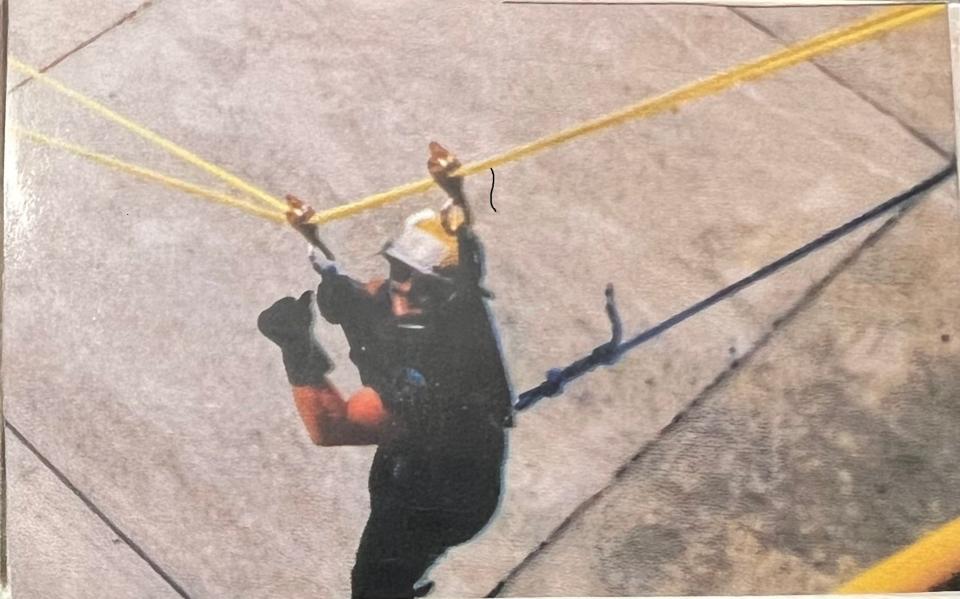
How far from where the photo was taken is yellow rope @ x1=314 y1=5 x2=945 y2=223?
1.04 m

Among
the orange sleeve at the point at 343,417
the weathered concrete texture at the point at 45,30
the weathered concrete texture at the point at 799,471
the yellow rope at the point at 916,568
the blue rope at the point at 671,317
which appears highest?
the weathered concrete texture at the point at 45,30

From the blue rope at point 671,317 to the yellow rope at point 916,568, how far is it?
1.32ft

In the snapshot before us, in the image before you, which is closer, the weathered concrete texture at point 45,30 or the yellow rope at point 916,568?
the yellow rope at point 916,568

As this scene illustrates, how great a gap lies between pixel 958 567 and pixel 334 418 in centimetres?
84

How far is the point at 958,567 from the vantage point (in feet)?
3.19

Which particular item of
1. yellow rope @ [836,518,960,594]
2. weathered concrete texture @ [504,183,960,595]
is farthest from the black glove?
yellow rope @ [836,518,960,594]

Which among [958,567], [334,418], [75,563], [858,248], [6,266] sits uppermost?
[6,266]

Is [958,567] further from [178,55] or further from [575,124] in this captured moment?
[178,55]

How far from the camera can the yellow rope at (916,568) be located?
97cm

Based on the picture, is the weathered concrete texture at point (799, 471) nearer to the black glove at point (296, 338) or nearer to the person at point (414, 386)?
the person at point (414, 386)

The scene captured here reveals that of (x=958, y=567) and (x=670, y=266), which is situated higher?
(x=670, y=266)

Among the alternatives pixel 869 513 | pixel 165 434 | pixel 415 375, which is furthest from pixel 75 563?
pixel 869 513

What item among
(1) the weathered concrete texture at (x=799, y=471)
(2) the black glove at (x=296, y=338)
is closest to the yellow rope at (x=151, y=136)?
(2) the black glove at (x=296, y=338)

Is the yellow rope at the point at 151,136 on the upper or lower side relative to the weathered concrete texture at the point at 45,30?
lower
